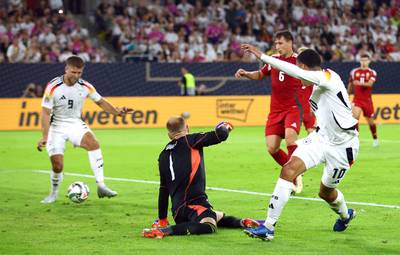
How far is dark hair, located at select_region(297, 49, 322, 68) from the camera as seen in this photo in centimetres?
954

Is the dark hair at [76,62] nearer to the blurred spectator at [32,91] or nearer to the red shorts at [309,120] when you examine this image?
the red shorts at [309,120]

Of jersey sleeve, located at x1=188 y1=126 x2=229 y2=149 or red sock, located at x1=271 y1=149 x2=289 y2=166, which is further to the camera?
red sock, located at x1=271 y1=149 x2=289 y2=166

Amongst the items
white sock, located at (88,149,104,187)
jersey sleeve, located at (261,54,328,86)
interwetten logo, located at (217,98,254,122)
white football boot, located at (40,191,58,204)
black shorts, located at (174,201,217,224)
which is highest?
jersey sleeve, located at (261,54,328,86)

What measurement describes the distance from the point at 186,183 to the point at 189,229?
1.73 feet

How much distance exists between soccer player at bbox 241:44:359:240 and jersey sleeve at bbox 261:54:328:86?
1 centimetres

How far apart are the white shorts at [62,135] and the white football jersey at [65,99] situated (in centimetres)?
10

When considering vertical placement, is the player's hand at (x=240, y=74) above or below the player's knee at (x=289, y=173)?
above

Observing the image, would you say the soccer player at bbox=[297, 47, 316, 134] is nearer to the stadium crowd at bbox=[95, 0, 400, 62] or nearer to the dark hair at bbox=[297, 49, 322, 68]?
the dark hair at bbox=[297, 49, 322, 68]

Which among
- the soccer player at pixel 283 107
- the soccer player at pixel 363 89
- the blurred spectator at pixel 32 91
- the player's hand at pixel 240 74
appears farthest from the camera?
the blurred spectator at pixel 32 91

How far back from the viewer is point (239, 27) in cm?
3709

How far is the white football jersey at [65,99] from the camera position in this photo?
13391mm

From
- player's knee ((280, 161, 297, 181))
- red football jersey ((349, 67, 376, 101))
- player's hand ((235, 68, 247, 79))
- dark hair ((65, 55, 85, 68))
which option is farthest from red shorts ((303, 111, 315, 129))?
red football jersey ((349, 67, 376, 101))

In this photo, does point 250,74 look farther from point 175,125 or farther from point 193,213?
point 193,213

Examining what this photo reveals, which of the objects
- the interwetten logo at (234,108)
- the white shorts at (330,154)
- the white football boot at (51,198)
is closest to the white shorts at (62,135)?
the white football boot at (51,198)
